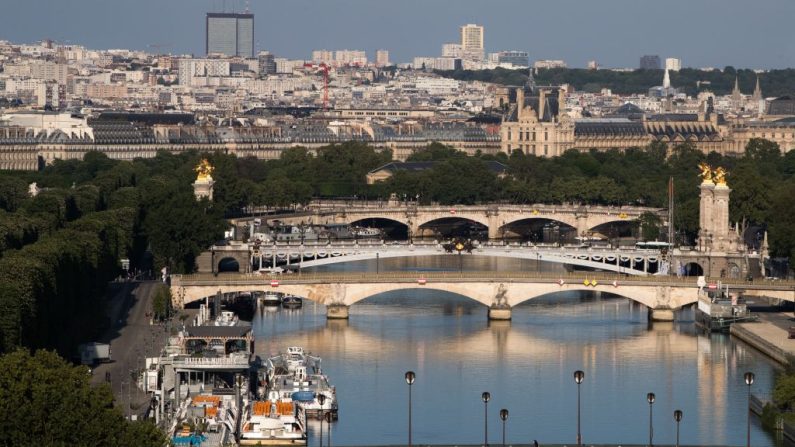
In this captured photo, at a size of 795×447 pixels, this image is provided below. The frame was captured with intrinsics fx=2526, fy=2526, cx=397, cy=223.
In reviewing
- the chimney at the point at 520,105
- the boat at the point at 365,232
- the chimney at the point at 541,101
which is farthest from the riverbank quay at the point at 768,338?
the chimney at the point at 541,101

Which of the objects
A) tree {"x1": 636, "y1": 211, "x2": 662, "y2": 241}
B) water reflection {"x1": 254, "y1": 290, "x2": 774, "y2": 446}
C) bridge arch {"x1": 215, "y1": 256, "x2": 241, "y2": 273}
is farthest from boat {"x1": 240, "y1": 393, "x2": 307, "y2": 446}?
tree {"x1": 636, "y1": 211, "x2": 662, "y2": 241}

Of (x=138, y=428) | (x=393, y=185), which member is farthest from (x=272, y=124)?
(x=138, y=428)

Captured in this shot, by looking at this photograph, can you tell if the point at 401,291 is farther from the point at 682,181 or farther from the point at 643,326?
the point at 682,181

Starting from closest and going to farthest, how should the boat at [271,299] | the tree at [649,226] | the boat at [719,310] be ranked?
the boat at [719,310]
the boat at [271,299]
the tree at [649,226]

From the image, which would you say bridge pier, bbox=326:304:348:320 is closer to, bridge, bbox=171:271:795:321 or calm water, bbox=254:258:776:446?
bridge, bbox=171:271:795:321

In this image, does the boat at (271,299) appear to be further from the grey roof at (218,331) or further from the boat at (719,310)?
the grey roof at (218,331)

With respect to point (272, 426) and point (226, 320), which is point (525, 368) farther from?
point (272, 426)
